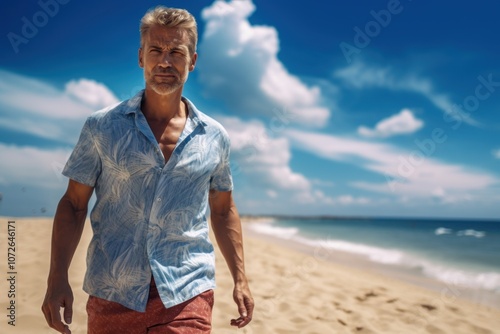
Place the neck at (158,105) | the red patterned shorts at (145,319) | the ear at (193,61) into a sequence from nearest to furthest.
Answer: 1. the red patterned shorts at (145,319)
2. the neck at (158,105)
3. the ear at (193,61)

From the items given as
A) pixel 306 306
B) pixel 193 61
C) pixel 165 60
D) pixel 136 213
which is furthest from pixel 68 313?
pixel 306 306

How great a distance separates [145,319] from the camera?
174 cm

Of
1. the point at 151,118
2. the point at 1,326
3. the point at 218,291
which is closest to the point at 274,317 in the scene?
the point at 218,291

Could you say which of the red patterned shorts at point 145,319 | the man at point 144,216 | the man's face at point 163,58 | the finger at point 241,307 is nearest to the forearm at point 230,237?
the finger at point 241,307

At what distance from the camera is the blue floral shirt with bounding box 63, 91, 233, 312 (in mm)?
1743

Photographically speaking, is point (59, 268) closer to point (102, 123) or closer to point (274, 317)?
point (102, 123)

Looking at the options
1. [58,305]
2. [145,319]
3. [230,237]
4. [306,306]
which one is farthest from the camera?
[306,306]

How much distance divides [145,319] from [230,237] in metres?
0.64

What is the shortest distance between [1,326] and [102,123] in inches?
122

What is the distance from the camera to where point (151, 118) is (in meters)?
1.99

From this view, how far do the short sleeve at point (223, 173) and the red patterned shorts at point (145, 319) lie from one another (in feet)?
1.94

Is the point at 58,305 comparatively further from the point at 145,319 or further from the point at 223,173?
the point at 223,173

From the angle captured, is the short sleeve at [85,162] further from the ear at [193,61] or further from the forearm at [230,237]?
the forearm at [230,237]

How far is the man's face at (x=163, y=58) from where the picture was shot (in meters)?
1.95
